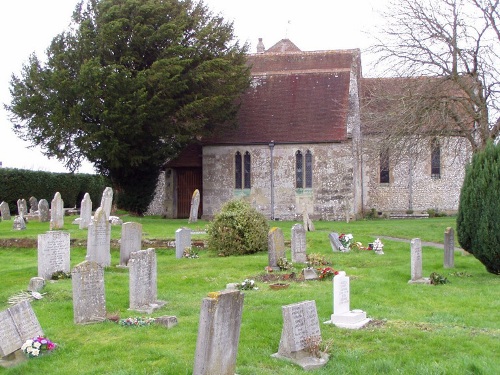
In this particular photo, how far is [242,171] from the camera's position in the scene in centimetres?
3186

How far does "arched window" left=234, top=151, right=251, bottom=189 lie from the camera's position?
31.8 meters

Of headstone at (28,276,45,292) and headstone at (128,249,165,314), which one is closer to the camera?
headstone at (128,249,165,314)

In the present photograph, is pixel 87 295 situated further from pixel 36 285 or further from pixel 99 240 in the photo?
pixel 99 240

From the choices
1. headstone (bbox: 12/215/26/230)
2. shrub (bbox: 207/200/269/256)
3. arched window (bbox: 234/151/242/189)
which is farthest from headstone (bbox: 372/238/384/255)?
arched window (bbox: 234/151/242/189)

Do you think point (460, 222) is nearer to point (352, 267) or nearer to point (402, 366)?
point (352, 267)

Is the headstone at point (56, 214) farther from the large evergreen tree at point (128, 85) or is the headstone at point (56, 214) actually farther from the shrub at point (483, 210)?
the shrub at point (483, 210)

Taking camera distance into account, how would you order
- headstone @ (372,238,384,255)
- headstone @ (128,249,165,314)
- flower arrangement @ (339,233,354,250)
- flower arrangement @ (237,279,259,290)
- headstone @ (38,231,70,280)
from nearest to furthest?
headstone @ (128,249,165,314) → flower arrangement @ (237,279,259,290) → headstone @ (38,231,70,280) → headstone @ (372,238,384,255) → flower arrangement @ (339,233,354,250)

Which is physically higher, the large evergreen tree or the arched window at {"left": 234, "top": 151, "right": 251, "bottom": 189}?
the large evergreen tree

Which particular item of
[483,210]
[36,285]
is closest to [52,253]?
[36,285]

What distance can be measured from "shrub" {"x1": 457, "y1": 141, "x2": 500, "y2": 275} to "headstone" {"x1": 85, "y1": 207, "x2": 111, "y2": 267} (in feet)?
27.6

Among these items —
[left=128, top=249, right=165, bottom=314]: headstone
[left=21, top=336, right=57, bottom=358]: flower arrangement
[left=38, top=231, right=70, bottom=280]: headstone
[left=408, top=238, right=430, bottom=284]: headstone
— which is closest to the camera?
[left=21, top=336, right=57, bottom=358]: flower arrangement

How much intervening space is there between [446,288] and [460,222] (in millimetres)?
2422

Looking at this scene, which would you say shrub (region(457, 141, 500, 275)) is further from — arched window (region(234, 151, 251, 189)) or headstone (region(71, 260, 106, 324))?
arched window (region(234, 151, 251, 189))

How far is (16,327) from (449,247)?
1053 centimetres
